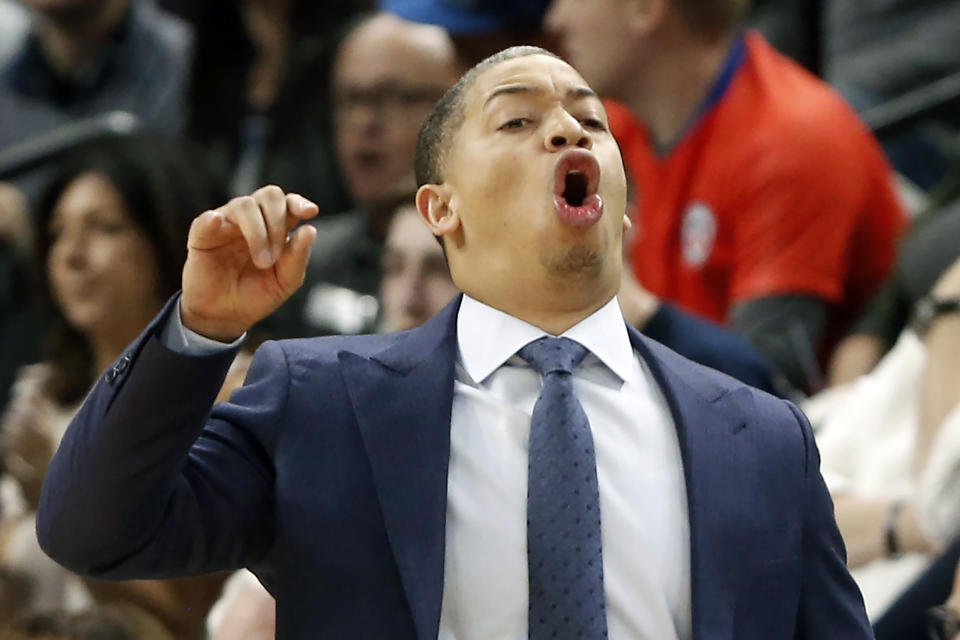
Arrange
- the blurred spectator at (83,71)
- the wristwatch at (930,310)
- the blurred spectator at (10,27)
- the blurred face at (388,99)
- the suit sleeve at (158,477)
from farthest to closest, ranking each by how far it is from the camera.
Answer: the blurred spectator at (10,27)
the blurred spectator at (83,71)
the blurred face at (388,99)
the wristwatch at (930,310)
the suit sleeve at (158,477)

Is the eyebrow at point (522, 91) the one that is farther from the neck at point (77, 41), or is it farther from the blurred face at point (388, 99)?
the neck at point (77, 41)

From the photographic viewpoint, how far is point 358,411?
1.78 m

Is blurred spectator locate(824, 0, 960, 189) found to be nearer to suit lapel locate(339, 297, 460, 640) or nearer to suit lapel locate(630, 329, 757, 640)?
suit lapel locate(630, 329, 757, 640)

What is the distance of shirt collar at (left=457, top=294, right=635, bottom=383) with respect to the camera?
1835 mm

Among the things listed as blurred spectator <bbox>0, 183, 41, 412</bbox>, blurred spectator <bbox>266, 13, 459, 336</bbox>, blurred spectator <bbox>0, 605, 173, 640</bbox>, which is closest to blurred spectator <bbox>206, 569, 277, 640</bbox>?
blurred spectator <bbox>0, 605, 173, 640</bbox>

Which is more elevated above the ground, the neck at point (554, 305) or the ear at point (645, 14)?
the neck at point (554, 305)

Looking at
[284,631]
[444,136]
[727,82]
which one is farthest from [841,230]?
[284,631]

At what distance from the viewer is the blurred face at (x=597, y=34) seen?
423 cm

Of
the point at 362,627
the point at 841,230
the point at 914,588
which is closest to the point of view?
the point at 362,627

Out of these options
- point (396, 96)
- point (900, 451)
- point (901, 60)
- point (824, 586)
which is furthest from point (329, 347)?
point (901, 60)

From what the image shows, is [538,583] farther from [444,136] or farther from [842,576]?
[444,136]

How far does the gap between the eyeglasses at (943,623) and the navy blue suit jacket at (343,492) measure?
79 centimetres

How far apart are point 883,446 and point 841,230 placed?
2.53ft

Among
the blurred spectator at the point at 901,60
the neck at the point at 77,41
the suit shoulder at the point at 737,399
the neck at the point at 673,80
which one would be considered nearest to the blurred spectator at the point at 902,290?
the neck at the point at 673,80
